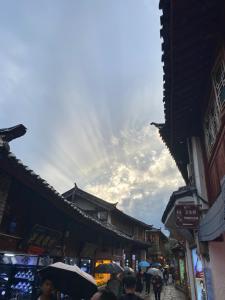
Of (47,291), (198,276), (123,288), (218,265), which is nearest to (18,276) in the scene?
(123,288)

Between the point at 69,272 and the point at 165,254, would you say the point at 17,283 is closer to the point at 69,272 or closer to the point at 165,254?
the point at 69,272

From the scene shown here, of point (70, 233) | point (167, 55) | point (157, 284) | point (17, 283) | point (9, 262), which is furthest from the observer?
point (157, 284)

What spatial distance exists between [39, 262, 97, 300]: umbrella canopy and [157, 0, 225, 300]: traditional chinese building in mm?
2770

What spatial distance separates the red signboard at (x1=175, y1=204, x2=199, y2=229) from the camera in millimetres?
8328

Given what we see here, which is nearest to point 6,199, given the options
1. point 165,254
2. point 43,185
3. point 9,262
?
point 43,185

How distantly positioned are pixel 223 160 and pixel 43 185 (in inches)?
193

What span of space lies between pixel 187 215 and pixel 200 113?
3.07 meters

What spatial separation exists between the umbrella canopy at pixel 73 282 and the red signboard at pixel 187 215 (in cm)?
332

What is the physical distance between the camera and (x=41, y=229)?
10602 mm

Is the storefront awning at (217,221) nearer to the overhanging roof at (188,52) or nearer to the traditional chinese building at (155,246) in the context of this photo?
the overhanging roof at (188,52)

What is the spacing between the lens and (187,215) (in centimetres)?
847

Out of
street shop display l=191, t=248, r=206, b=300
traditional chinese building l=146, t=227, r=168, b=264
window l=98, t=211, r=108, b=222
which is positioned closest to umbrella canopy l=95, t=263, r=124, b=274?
street shop display l=191, t=248, r=206, b=300

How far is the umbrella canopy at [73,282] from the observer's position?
6172mm

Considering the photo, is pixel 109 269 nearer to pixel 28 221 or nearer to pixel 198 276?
pixel 198 276
